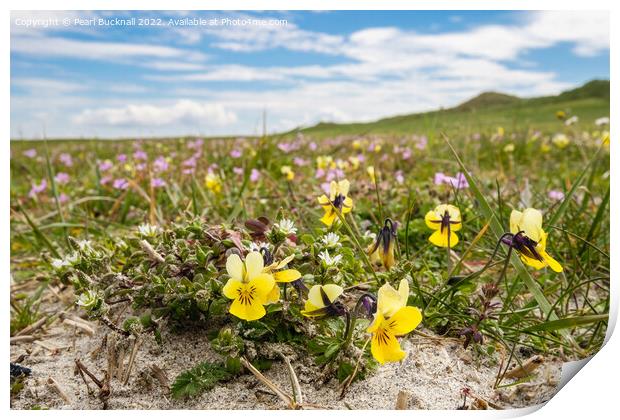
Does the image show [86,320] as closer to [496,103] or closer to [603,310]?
[603,310]

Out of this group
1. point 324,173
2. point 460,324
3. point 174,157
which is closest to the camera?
point 460,324

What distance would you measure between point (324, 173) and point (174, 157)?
235 cm

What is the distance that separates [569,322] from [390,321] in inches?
18.1

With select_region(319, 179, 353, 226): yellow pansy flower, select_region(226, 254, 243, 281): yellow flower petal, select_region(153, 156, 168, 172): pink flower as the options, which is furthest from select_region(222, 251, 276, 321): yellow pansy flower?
select_region(153, 156, 168, 172): pink flower

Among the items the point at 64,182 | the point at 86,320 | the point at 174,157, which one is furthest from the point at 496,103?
the point at 86,320

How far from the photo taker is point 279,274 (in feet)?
4.20

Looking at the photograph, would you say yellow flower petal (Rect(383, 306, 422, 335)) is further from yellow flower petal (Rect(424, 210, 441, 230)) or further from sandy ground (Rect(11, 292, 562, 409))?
yellow flower petal (Rect(424, 210, 441, 230))

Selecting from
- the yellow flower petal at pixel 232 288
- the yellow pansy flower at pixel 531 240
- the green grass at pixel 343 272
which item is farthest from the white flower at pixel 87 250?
the yellow pansy flower at pixel 531 240

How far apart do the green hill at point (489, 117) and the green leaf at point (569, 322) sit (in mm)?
3352

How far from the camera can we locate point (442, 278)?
1765 millimetres

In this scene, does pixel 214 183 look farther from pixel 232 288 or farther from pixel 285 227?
pixel 232 288

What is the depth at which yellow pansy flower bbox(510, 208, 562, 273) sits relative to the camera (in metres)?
1.41

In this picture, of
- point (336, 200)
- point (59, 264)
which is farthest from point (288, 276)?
point (59, 264)

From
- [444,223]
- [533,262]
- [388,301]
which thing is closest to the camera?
[388,301]
